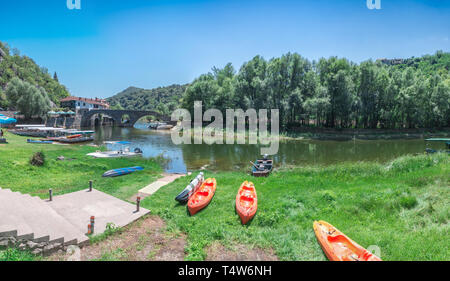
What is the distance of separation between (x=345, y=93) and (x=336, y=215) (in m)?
44.0

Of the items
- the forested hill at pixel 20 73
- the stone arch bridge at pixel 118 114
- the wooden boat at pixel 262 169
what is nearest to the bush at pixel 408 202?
the wooden boat at pixel 262 169

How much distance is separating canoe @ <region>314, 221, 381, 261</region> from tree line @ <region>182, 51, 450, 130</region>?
139 ft

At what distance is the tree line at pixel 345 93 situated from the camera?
160 ft

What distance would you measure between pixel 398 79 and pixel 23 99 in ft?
273

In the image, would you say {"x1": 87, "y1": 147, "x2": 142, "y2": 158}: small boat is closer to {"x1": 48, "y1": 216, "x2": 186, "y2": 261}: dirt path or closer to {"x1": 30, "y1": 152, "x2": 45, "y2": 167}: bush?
{"x1": 30, "y1": 152, "x2": 45, "y2": 167}: bush

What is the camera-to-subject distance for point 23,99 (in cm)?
5450

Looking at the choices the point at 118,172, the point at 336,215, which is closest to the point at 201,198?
the point at 336,215

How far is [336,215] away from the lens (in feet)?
31.1

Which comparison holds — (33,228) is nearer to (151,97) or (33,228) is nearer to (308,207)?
(308,207)

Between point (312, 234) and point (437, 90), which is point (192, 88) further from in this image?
→ point (312, 234)

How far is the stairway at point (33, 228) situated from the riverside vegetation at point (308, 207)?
603 mm

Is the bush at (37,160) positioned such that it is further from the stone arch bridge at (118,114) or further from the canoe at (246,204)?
the stone arch bridge at (118,114)

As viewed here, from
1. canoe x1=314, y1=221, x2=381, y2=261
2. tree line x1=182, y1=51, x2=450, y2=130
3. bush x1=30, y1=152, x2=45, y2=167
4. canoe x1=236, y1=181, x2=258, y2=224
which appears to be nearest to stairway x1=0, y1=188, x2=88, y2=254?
canoe x1=236, y1=181, x2=258, y2=224
